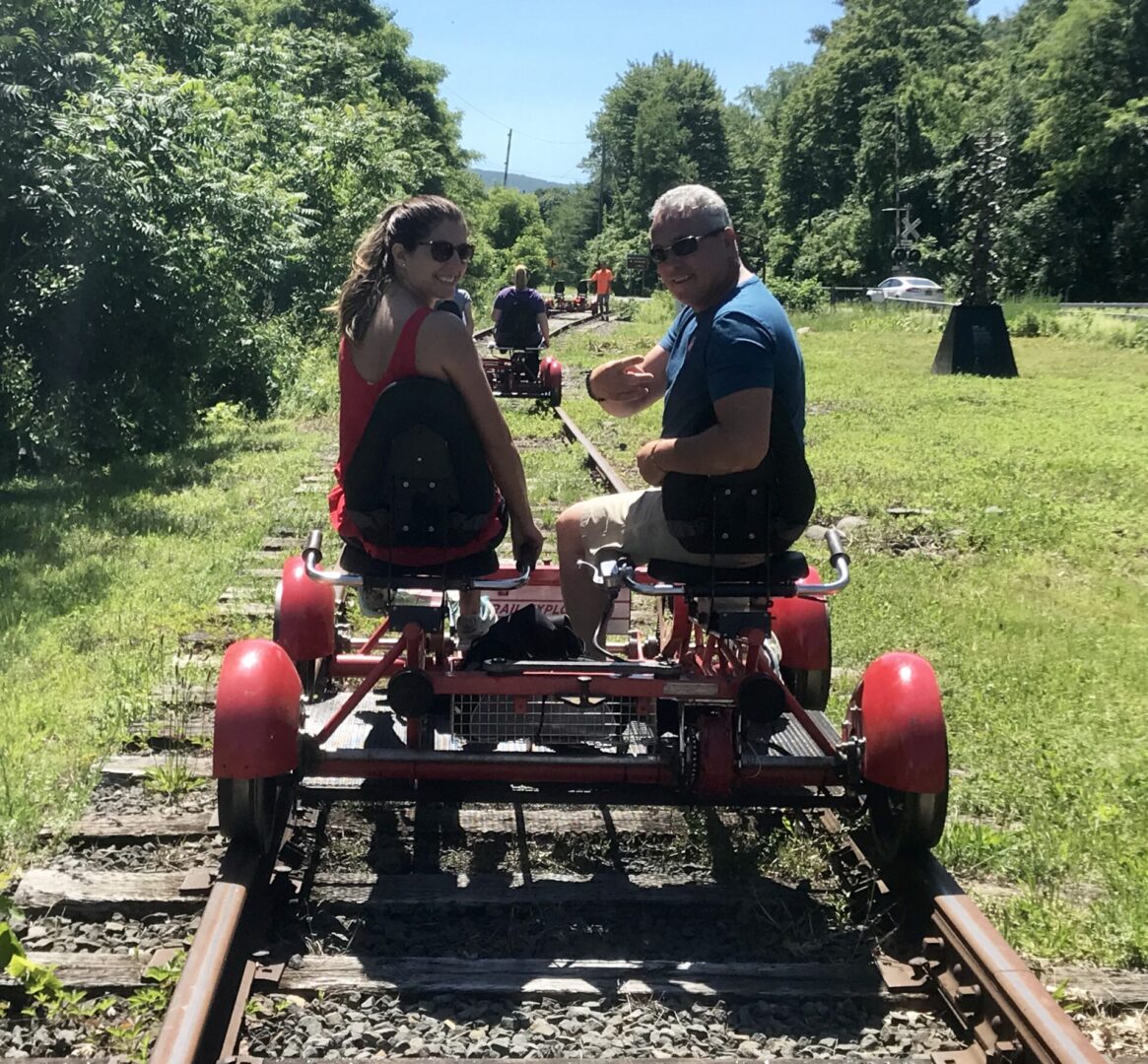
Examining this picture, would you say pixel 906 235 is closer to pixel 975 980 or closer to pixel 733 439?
pixel 733 439

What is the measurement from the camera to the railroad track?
295 cm

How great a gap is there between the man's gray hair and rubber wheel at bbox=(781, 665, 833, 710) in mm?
1971

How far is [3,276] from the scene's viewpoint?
11.3m

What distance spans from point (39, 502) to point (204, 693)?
16.9ft

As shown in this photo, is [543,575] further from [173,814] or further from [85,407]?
[85,407]

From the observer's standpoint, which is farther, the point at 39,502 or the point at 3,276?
the point at 3,276

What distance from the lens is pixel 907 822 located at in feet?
11.7

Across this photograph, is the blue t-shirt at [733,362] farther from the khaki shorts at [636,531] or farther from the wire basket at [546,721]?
the wire basket at [546,721]

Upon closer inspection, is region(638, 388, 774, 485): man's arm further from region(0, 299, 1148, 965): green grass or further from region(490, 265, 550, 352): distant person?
region(490, 265, 550, 352): distant person

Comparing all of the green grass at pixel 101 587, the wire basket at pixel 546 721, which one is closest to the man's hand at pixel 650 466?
the wire basket at pixel 546 721

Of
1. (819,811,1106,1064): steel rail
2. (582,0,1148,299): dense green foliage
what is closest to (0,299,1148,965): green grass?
(819,811,1106,1064): steel rail

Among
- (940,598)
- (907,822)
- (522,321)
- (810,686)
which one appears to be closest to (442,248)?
(907,822)

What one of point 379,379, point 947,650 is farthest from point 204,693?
point 947,650

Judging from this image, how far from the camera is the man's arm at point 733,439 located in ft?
11.5
